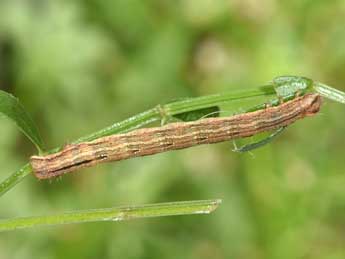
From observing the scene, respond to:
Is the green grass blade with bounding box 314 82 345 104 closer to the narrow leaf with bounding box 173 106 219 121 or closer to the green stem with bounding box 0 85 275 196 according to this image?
the green stem with bounding box 0 85 275 196

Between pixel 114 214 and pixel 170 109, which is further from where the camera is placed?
pixel 170 109

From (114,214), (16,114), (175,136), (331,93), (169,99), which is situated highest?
(169,99)

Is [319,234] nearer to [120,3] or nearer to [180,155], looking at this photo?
[180,155]

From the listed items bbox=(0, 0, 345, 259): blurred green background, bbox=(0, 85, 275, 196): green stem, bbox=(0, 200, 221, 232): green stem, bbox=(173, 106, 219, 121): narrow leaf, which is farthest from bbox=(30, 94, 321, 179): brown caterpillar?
bbox=(0, 0, 345, 259): blurred green background

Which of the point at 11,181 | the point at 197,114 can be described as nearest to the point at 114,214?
the point at 11,181

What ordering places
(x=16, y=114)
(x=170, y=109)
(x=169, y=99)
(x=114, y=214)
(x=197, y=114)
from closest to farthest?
(x=114, y=214) → (x=16, y=114) → (x=170, y=109) → (x=197, y=114) → (x=169, y=99)

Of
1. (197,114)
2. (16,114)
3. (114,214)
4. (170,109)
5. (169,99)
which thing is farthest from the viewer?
(169,99)

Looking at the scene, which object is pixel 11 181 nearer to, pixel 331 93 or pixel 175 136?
pixel 175 136
